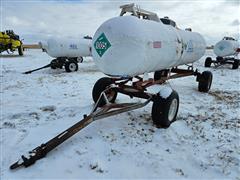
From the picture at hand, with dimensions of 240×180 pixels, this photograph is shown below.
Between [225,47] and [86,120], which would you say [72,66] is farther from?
[225,47]

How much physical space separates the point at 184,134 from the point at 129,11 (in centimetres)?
245

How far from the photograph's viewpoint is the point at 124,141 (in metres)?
3.37

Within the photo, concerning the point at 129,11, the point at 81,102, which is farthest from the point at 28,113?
the point at 129,11

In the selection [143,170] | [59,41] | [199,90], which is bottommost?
[143,170]

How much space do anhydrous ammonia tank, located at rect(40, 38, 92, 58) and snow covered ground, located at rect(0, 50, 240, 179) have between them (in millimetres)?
5399

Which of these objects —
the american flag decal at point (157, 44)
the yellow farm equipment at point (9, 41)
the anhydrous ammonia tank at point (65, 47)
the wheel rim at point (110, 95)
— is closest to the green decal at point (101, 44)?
the american flag decal at point (157, 44)

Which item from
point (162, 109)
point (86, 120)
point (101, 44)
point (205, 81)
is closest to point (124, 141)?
point (86, 120)

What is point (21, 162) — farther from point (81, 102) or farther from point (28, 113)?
point (81, 102)

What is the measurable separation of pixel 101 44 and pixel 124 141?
5.30ft

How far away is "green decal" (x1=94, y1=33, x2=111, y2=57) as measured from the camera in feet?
11.9

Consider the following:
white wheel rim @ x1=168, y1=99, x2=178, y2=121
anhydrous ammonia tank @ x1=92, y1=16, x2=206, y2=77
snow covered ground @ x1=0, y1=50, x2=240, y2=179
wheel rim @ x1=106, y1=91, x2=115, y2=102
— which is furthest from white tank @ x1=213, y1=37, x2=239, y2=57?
white wheel rim @ x1=168, y1=99, x2=178, y2=121

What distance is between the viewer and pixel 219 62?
42.4 feet

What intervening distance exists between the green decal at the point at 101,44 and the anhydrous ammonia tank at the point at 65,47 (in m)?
7.23

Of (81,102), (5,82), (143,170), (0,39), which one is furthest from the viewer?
(0,39)
